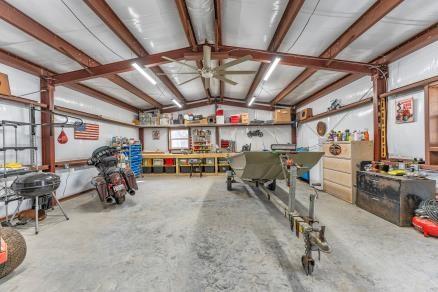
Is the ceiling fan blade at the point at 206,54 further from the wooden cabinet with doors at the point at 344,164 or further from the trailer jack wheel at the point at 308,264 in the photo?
the trailer jack wheel at the point at 308,264

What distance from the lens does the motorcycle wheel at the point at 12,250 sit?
1750 millimetres

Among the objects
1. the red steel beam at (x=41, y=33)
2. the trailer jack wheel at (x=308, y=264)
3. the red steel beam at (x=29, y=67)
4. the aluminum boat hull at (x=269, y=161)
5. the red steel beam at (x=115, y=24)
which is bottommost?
the trailer jack wheel at (x=308, y=264)

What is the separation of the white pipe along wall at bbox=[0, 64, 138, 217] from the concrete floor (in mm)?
1698

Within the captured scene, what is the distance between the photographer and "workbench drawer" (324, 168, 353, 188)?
393cm

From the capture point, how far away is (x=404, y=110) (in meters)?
3.40

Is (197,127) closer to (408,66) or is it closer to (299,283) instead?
(408,66)

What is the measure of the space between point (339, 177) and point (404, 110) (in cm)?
175

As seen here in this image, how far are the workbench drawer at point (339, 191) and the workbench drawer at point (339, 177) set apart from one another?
8cm

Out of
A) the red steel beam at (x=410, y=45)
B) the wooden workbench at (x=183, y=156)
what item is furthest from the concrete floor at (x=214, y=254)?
the wooden workbench at (x=183, y=156)

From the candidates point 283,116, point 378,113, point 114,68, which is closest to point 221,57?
point 114,68

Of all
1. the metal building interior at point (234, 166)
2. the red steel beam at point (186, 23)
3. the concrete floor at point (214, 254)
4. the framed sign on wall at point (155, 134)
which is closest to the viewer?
the concrete floor at point (214, 254)

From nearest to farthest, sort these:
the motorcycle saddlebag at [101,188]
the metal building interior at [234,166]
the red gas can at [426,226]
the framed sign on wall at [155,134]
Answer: the metal building interior at [234,166], the red gas can at [426,226], the motorcycle saddlebag at [101,188], the framed sign on wall at [155,134]

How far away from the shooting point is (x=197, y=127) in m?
9.05

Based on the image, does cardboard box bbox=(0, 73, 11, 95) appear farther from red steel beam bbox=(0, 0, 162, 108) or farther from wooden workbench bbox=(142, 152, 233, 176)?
wooden workbench bbox=(142, 152, 233, 176)
